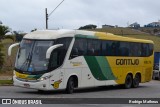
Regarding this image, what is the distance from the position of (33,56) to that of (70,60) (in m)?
2.12

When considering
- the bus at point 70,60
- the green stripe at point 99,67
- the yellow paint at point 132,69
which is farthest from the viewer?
the yellow paint at point 132,69

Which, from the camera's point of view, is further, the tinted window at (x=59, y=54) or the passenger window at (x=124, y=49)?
the passenger window at (x=124, y=49)

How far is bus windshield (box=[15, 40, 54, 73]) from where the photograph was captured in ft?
75.5

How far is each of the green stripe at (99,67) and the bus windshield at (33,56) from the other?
10.5 feet

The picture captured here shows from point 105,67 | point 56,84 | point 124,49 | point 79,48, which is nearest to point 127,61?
point 124,49

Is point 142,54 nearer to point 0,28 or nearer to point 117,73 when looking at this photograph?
point 117,73

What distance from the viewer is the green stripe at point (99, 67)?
2623 cm

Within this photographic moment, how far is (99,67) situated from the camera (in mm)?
27078

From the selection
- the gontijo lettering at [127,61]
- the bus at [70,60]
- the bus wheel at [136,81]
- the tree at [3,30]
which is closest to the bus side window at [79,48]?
the bus at [70,60]

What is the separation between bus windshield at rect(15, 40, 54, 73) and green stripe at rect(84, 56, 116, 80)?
10.5 ft

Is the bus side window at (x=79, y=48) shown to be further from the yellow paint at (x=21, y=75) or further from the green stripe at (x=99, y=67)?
the yellow paint at (x=21, y=75)

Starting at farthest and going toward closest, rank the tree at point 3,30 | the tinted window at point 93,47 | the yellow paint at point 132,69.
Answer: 1. the tree at point 3,30
2. the yellow paint at point 132,69
3. the tinted window at point 93,47

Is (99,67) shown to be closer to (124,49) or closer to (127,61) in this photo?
(124,49)

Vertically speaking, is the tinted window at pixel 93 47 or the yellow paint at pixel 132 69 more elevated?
the tinted window at pixel 93 47
